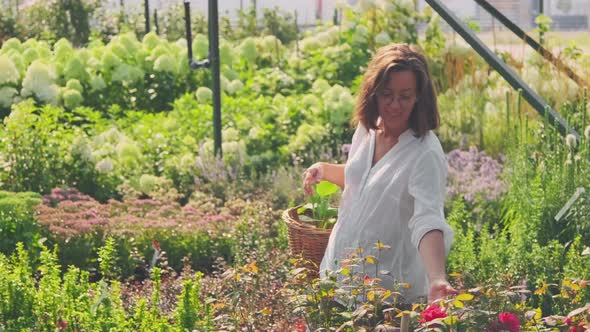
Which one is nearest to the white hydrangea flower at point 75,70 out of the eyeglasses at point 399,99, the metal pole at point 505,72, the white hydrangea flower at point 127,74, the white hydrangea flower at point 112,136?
the white hydrangea flower at point 127,74

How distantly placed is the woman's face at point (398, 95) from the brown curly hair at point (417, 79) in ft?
0.04

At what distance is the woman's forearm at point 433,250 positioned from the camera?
2723 mm

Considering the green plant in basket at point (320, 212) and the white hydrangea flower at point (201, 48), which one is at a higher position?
Result: the green plant in basket at point (320, 212)

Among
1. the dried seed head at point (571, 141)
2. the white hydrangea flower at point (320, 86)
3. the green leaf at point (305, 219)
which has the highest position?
the dried seed head at point (571, 141)

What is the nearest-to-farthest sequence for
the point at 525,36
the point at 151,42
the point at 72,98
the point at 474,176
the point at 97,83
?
1. the point at 525,36
2. the point at 474,176
3. the point at 72,98
4. the point at 97,83
5. the point at 151,42

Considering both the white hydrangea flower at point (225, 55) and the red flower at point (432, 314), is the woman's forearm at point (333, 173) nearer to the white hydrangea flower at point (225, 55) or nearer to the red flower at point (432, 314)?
the red flower at point (432, 314)

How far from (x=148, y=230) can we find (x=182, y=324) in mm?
1762

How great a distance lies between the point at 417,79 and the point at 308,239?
3.14ft

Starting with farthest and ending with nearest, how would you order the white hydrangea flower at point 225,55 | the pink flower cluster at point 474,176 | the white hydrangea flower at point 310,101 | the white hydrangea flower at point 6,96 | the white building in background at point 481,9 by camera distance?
the white building in background at point 481,9 < the white hydrangea flower at point 225,55 < the white hydrangea flower at point 6,96 < the white hydrangea flower at point 310,101 < the pink flower cluster at point 474,176

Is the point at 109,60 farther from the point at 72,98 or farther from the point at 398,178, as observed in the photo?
the point at 398,178

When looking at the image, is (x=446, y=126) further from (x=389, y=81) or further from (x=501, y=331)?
(x=501, y=331)

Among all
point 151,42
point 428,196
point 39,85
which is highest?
point 428,196

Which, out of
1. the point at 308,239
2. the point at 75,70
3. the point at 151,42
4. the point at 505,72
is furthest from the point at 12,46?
the point at 308,239

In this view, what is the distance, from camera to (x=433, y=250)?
2.76 m
